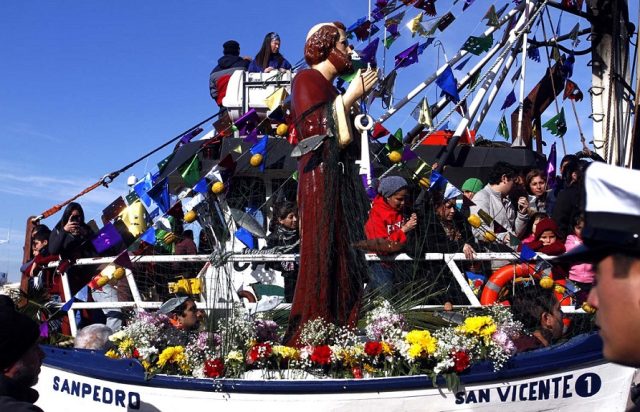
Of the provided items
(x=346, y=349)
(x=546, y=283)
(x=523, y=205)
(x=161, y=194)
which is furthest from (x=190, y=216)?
(x=523, y=205)

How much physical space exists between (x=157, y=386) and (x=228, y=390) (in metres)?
0.58

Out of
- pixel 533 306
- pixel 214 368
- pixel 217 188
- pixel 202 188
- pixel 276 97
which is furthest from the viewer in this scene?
pixel 276 97

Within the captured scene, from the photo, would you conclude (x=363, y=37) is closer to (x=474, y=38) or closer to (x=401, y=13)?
(x=401, y=13)

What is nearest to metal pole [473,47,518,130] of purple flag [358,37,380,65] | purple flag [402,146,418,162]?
purple flag [358,37,380,65]

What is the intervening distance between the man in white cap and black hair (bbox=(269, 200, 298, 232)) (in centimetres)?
529

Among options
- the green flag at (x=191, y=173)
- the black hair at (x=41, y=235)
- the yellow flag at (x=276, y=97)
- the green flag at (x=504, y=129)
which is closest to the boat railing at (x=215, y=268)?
the green flag at (x=191, y=173)

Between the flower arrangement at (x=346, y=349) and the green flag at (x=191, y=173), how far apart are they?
300cm

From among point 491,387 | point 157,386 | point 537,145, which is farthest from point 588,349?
point 537,145

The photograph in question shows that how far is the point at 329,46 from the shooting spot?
5.94m

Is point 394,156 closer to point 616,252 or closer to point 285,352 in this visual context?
point 285,352

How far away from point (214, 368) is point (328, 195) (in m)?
1.38

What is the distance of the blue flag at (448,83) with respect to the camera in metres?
10.8

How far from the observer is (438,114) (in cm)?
1159

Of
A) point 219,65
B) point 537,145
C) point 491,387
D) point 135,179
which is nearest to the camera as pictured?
point 491,387
